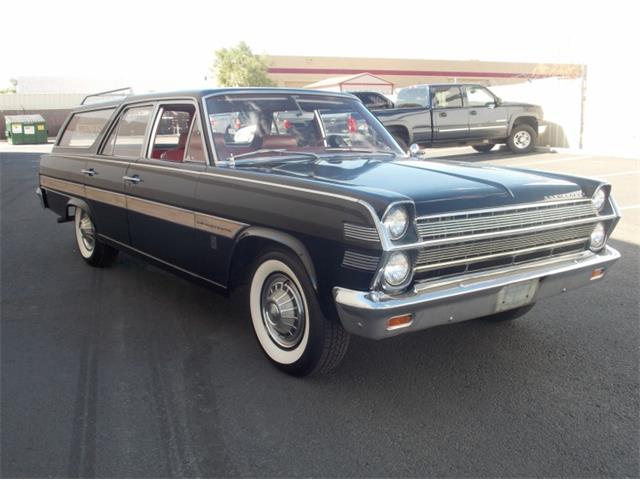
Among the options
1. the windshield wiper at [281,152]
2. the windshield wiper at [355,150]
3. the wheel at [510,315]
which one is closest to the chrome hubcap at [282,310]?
the windshield wiper at [281,152]

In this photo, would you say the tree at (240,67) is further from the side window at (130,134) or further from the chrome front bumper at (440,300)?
the chrome front bumper at (440,300)

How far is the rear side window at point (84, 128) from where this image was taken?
5688mm

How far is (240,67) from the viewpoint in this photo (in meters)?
54.2

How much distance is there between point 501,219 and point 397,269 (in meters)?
0.71

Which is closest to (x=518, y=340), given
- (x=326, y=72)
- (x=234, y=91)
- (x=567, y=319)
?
(x=567, y=319)

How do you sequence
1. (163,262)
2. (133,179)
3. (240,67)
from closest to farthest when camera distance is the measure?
1. (163,262)
2. (133,179)
3. (240,67)

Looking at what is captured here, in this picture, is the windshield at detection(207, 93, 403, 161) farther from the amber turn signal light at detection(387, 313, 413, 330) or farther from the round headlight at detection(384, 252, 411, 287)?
the amber turn signal light at detection(387, 313, 413, 330)

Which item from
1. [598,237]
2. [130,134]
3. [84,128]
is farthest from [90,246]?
[598,237]

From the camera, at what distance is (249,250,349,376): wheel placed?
3.29 meters

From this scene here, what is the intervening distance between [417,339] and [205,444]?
5.76ft

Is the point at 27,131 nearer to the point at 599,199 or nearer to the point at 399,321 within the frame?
the point at 599,199

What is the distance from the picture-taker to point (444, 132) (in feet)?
46.6

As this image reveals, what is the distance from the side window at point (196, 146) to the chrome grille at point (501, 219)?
1812mm

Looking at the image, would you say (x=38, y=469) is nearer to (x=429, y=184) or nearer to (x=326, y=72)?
(x=429, y=184)
